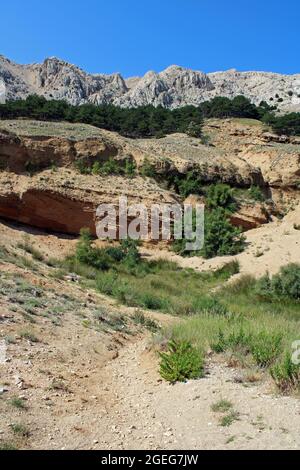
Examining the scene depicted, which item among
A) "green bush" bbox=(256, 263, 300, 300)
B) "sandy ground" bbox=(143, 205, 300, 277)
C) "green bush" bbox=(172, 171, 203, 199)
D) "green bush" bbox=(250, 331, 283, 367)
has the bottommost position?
"green bush" bbox=(256, 263, 300, 300)

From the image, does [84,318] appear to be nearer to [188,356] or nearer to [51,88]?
[188,356]

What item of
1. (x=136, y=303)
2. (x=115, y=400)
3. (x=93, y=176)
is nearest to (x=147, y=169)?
(x=93, y=176)

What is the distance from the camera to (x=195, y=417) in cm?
461

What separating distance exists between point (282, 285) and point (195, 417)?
43.1ft

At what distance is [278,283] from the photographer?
17.0 metres

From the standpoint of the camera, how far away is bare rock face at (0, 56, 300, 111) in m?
76.8

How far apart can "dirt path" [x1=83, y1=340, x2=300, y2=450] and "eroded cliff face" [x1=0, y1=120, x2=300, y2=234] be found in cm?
1727

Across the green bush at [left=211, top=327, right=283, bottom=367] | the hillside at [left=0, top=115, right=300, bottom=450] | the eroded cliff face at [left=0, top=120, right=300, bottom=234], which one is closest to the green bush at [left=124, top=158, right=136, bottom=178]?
the hillside at [left=0, top=115, right=300, bottom=450]

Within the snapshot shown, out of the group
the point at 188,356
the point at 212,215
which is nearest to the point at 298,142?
the point at 212,215

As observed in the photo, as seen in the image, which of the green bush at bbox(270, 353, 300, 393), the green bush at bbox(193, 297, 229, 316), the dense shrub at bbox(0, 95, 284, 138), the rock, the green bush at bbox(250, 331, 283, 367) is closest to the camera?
the green bush at bbox(270, 353, 300, 393)

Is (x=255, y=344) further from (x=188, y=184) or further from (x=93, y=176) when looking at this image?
(x=188, y=184)

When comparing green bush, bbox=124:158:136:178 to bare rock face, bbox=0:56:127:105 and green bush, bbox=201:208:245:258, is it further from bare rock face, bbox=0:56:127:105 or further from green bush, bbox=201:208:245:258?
bare rock face, bbox=0:56:127:105

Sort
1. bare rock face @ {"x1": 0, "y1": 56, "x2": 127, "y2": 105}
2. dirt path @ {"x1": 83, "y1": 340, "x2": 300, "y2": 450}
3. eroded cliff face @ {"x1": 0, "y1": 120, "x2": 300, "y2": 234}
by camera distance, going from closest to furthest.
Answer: dirt path @ {"x1": 83, "y1": 340, "x2": 300, "y2": 450} < eroded cliff face @ {"x1": 0, "y1": 120, "x2": 300, "y2": 234} < bare rock face @ {"x1": 0, "y1": 56, "x2": 127, "y2": 105}
